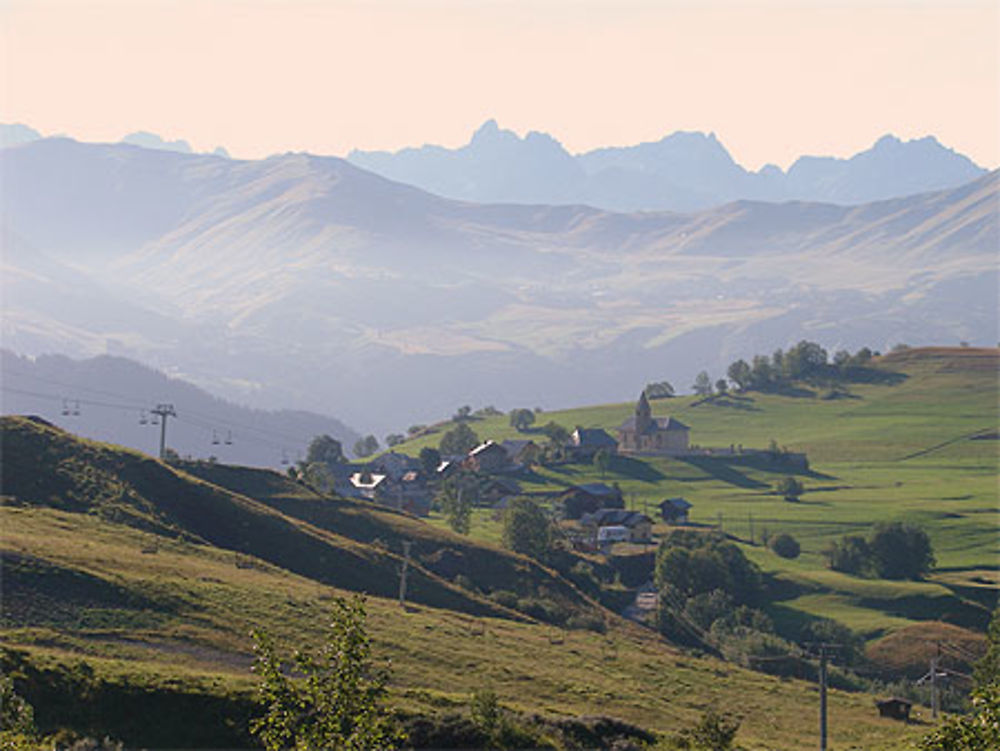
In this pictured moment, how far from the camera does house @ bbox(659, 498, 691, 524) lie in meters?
169

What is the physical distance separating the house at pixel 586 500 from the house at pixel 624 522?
5944 mm

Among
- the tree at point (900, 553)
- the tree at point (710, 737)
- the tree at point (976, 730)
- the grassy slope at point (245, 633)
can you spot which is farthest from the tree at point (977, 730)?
the tree at point (900, 553)

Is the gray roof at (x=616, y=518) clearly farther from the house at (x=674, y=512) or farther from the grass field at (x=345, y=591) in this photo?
the grass field at (x=345, y=591)

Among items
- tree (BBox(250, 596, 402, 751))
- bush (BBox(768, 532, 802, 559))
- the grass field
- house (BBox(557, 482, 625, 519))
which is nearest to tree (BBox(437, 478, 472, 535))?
the grass field

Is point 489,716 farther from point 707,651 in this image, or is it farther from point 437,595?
point 707,651

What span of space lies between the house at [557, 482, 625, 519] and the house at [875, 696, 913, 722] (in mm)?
91263

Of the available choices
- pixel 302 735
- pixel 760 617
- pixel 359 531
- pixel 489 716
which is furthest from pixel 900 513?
pixel 302 735

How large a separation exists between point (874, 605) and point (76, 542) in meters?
75.4

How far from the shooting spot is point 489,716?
57.3 meters

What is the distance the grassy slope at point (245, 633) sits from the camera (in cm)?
6812

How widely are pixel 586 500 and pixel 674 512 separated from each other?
12888mm

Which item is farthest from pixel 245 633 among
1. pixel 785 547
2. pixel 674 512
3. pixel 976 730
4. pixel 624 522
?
pixel 674 512

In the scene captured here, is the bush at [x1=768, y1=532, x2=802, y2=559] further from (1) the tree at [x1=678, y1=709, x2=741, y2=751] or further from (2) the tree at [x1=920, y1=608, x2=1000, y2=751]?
(2) the tree at [x1=920, y1=608, x2=1000, y2=751]

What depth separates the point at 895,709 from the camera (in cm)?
8444
